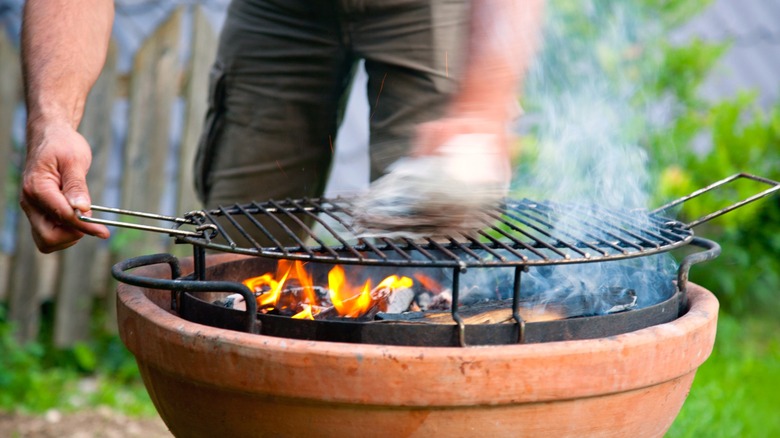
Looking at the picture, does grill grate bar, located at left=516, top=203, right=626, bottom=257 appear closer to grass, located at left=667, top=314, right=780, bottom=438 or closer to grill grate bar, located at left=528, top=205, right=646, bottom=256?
grill grate bar, located at left=528, top=205, right=646, bottom=256

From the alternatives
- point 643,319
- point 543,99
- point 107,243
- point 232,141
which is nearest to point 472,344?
point 643,319

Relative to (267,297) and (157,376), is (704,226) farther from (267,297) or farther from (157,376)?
(157,376)

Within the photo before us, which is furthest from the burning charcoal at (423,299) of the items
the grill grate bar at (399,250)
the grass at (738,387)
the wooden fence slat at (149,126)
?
the wooden fence slat at (149,126)

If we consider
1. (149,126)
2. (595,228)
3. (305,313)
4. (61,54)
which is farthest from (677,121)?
(61,54)

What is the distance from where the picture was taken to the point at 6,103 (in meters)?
3.90

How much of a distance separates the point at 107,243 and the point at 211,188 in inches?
65.7

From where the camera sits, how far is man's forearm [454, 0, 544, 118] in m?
1.68

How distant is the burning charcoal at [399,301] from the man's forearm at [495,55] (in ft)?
1.90

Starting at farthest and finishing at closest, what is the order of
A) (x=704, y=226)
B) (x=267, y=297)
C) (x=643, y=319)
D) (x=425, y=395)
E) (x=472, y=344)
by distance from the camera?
(x=704, y=226), (x=267, y=297), (x=643, y=319), (x=472, y=344), (x=425, y=395)

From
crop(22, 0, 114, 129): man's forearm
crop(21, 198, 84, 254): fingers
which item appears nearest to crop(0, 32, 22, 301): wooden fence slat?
crop(22, 0, 114, 129): man's forearm

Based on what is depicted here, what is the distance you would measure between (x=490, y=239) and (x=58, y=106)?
111cm

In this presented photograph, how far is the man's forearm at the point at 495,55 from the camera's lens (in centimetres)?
168

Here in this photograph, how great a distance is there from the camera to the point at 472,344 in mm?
1666

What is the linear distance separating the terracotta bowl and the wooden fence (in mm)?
2481
